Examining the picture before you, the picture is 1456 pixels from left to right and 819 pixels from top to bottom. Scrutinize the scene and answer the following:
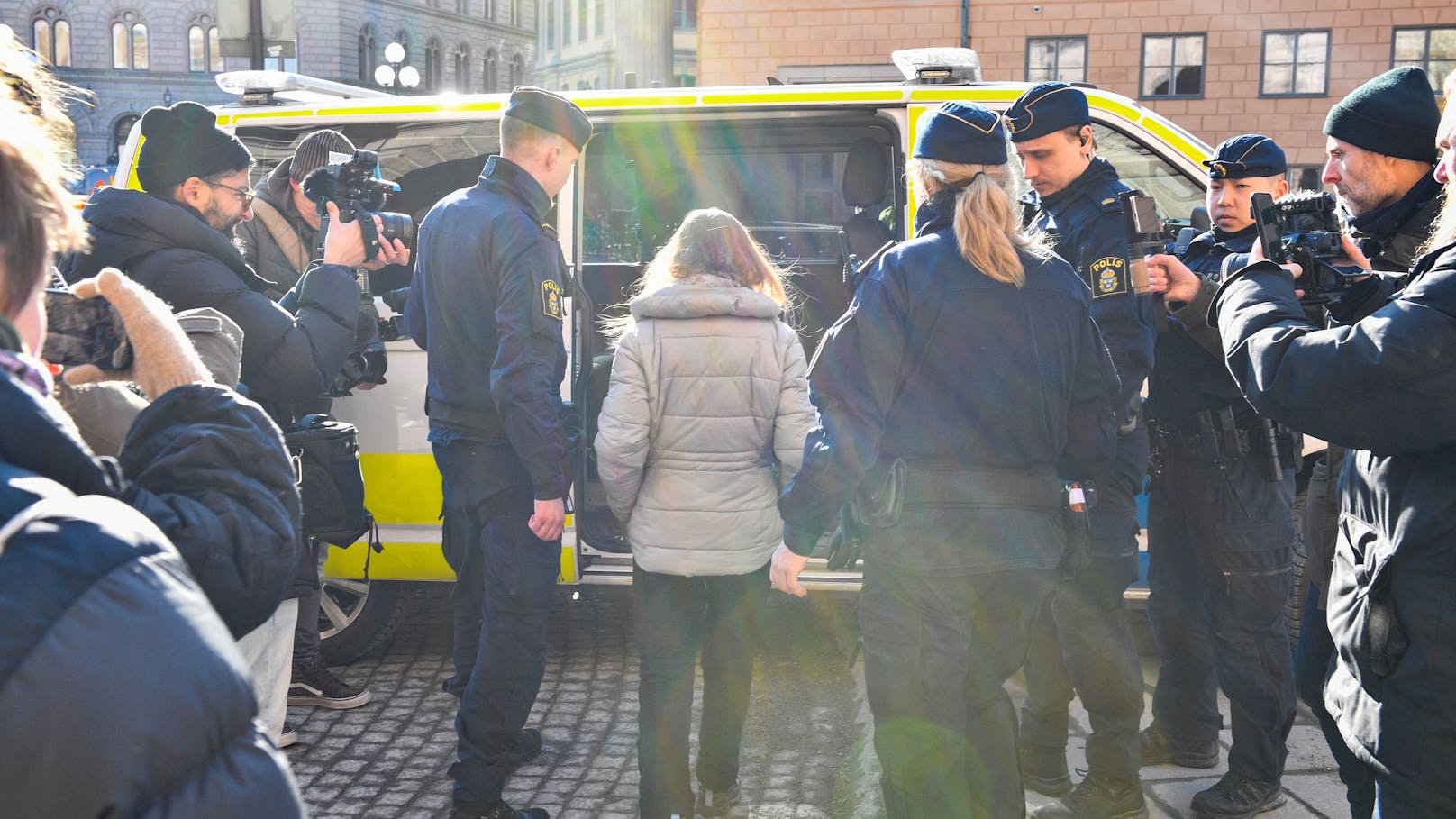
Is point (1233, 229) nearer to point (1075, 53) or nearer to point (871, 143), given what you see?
point (871, 143)

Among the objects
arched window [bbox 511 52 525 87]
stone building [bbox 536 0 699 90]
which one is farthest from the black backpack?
arched window [bbox 511 52 525 87]

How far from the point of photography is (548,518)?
321 cm

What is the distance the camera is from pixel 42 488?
92 cm

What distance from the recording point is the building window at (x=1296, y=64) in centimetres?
2139

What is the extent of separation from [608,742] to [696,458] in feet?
4.24

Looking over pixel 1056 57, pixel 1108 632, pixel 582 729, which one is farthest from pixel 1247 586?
pixel 1056 57

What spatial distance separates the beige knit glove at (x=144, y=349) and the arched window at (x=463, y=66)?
2715 inches

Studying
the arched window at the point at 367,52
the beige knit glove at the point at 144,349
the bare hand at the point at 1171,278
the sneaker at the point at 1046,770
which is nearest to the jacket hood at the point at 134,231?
the beige knit glove at the point at 144,349

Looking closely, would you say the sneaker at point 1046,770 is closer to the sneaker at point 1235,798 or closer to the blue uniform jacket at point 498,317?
the sneaker at point 1235,798

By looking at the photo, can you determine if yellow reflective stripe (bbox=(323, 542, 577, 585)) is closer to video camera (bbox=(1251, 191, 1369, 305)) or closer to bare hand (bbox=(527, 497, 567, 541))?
bare hand (bbox=(527, 497, 567, 541))

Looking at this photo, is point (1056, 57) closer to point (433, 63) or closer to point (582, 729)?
point (582, 729)

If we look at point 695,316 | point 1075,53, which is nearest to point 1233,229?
point 695,316

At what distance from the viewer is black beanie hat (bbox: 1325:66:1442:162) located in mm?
2570

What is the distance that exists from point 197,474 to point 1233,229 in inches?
125
